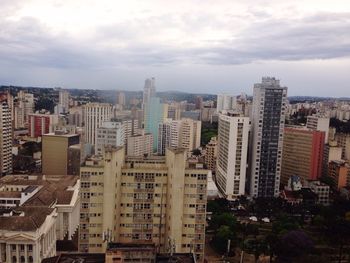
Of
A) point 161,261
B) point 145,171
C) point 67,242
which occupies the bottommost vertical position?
point 67,242

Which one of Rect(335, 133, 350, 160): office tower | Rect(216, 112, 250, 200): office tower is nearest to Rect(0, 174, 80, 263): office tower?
Rect(216, 112, 250, 200): office tower

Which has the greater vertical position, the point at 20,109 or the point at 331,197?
the point at 20,109

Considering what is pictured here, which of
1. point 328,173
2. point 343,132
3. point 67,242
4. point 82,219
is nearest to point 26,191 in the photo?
point 67,242

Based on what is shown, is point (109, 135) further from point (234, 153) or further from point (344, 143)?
point (344, 143)

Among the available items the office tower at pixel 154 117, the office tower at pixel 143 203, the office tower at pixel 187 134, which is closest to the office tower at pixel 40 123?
the office tower at pixel 154 117

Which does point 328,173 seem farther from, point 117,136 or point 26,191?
point 26,191

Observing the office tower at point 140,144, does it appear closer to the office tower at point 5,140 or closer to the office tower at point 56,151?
the office tower at point 56,151

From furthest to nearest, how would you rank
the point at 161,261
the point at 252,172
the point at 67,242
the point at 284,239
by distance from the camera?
the point at 252,172 → the point at 67,242 → the point at 284,239 → the point at 161,261
